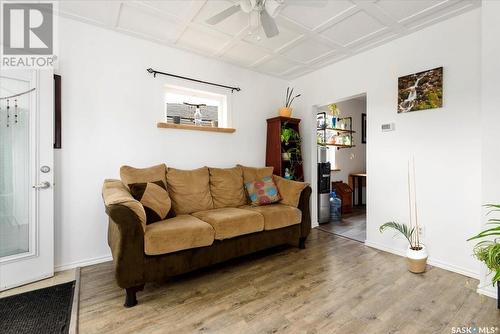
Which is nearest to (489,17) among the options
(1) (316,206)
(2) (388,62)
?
(2) (388,62)

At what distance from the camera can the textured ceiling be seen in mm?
2270

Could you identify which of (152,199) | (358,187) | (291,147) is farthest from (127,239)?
(358,187)

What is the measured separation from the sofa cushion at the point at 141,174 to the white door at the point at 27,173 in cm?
63

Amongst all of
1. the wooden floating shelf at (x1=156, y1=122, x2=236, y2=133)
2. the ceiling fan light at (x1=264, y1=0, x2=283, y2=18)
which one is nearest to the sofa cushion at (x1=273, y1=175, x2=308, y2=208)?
the wooden floating shelf at (x1=156, y1=122, x2=236, y2=133)

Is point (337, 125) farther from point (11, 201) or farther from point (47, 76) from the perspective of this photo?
point (11, 201)

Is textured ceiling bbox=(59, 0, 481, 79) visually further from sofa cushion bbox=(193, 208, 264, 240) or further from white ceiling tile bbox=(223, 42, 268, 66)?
sofa cushion bbox=(193, 208, 264, 240)

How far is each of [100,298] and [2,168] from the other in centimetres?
148

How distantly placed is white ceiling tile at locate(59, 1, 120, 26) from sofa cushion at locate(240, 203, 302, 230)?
2.50 m

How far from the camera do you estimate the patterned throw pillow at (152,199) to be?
216 cm

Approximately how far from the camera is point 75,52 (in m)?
2.50

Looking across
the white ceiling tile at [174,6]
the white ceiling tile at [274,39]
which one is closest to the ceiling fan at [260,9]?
the white ceiling tile at [174,6]

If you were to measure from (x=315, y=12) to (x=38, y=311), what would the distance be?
3.48 m

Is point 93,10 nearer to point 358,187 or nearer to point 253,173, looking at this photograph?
point 253,173

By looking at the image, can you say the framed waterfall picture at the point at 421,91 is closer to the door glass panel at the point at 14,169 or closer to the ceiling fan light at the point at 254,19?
the ceiling fan light at the point at 254,19
